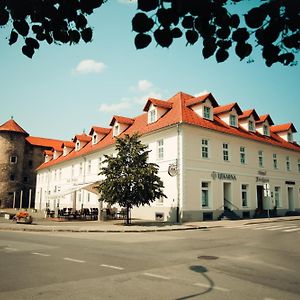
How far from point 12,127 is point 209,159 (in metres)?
48.4

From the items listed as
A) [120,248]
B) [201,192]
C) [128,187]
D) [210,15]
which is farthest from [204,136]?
[210,15]

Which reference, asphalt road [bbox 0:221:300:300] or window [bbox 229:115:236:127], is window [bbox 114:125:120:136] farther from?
asphalt road [bbox 0:221:300:300]

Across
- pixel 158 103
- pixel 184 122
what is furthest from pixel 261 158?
pixel 158 103

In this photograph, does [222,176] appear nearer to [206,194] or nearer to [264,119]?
[206,194]

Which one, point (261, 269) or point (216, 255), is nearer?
point (261, 269)

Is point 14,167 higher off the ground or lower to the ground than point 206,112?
lower

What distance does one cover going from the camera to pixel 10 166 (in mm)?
60000

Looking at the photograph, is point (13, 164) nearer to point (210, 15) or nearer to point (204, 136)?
point (204, 136)

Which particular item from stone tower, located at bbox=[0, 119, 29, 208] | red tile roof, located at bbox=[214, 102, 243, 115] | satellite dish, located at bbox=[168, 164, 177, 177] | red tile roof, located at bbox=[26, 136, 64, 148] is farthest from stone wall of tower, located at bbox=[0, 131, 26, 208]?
satellite dish, located at bbox=[168, 164, 177, 177]

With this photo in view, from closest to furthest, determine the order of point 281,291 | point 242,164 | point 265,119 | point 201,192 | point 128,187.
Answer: point 281,291 → point 128,187 → point 201,192 → point 242,164 → point 265,119

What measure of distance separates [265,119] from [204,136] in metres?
11.7

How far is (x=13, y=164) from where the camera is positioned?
60312 millimetres

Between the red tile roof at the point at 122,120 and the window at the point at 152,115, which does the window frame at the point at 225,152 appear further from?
the red tile roof at the point at 122,120

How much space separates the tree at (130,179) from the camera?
21.3 meters
